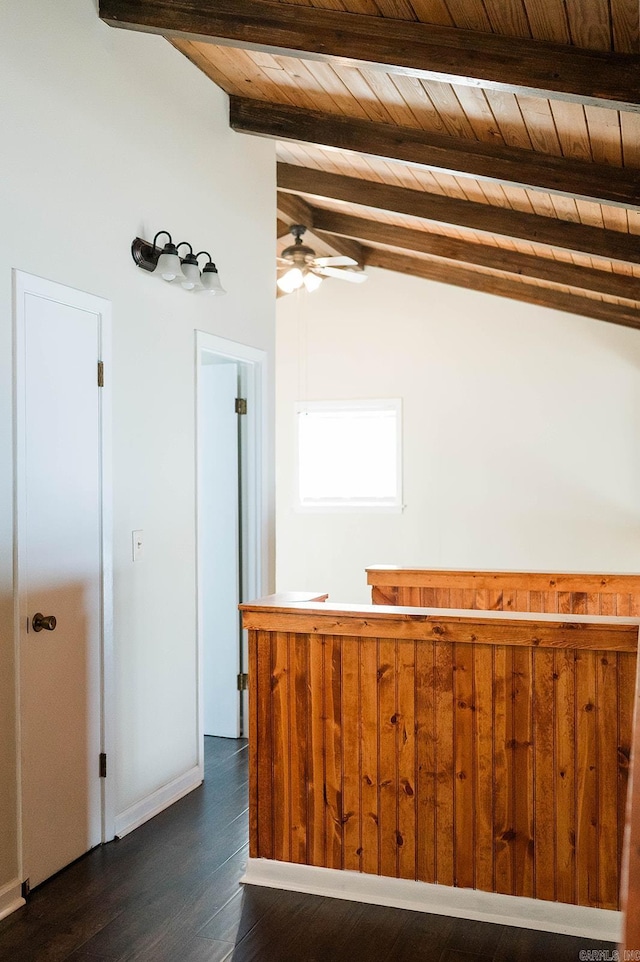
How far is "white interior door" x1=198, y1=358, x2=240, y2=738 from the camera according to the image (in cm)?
452

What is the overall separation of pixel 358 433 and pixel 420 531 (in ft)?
3.39

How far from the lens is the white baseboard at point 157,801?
3.27 meters

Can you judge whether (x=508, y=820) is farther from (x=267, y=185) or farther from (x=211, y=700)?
(x=267, y=185)

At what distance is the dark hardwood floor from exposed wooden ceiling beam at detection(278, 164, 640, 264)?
3.53 meters

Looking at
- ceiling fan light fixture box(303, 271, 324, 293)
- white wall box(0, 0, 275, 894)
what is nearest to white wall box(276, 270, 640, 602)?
ceiling fan light fixture box(303, 271, 324, 293)

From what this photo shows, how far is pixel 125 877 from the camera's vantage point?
9.44 ft

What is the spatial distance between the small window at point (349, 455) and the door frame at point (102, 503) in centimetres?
417

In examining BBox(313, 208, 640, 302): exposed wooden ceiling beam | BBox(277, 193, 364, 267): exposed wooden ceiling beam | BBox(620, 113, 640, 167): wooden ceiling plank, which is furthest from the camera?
BBox(277, 193, 364, 267): exposed wooden ceiling beam

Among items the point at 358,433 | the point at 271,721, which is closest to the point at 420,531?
the point at 358,433

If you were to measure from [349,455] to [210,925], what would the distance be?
A: 505 centimetres

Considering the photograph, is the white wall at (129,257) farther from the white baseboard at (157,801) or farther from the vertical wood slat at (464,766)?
the vertical wood slat at (464,766)

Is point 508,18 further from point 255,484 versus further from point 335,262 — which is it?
point 335,262

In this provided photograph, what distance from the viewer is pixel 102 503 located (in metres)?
3.18

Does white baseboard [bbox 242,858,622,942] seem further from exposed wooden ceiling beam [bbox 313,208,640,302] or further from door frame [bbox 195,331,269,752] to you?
exposed wooden ceiling beam [bbox 313,208,640,302]
